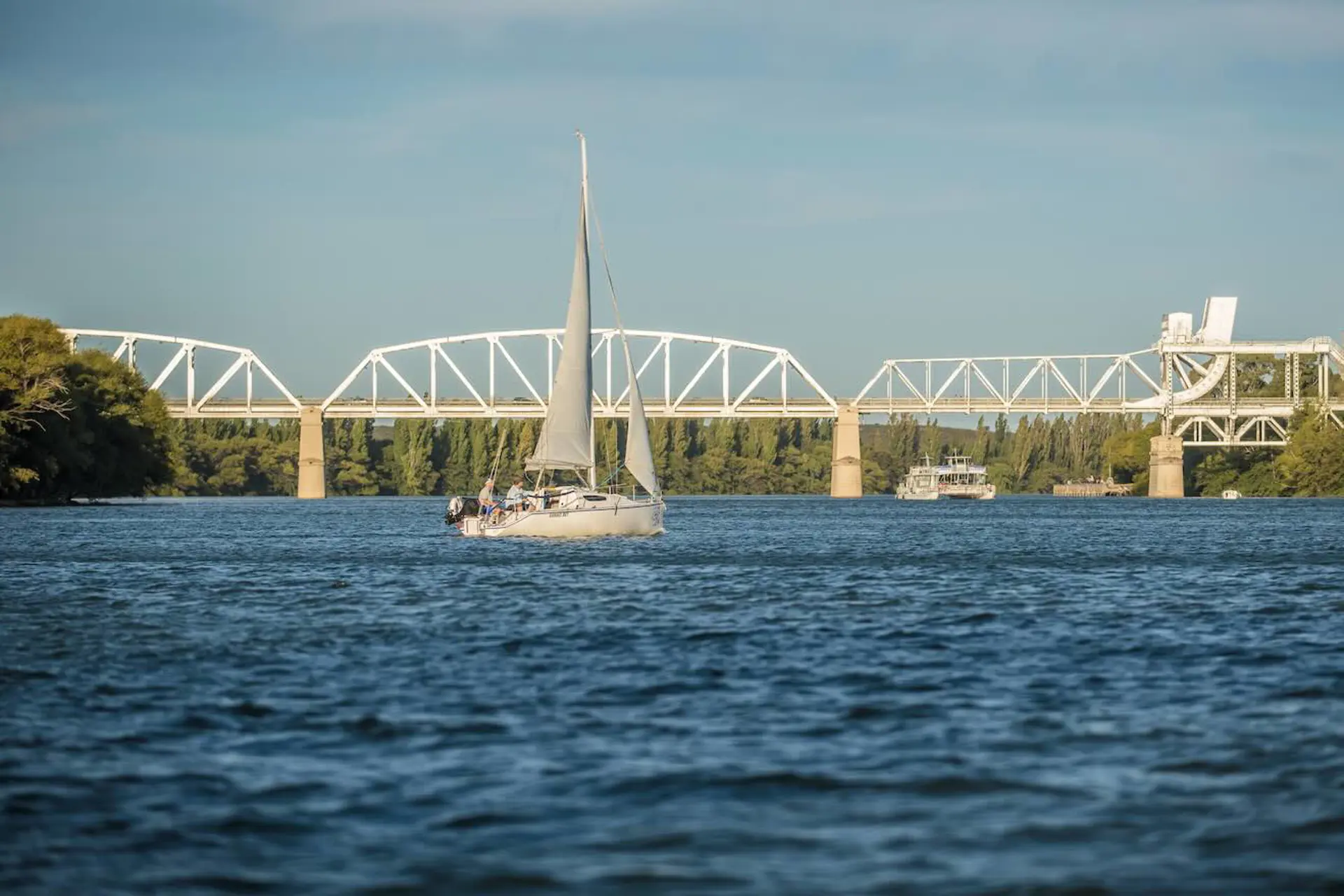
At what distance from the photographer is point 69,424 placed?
117562mm

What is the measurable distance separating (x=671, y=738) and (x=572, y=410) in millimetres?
52080

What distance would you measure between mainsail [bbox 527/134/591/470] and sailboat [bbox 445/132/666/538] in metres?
0.03

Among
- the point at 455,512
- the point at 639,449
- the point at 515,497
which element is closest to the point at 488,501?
the point at 515,497

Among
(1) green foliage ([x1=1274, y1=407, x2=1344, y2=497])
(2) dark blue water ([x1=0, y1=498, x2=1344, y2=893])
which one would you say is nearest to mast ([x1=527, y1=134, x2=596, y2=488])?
(2) dark blue water ([x1=0, y1=498, x2=1344, y2=893])

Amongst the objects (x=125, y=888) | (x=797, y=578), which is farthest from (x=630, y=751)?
(x=797, y=578)

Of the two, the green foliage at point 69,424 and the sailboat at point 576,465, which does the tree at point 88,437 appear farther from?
the sailboat at point 576,465

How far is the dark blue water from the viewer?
13.4 m

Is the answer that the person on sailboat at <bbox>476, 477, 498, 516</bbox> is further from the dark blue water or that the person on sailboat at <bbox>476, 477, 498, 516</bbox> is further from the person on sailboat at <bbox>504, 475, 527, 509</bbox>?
the dark blue water

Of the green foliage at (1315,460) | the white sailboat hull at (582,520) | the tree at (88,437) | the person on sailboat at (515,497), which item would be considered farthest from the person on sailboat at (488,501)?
the green foliage at (1315,460)

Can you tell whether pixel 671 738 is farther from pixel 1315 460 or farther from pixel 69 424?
pixel 1315 460

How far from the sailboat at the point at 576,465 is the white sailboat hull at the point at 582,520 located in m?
0.03

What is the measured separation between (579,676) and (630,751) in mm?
6381

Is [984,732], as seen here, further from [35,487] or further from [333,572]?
[35,487]

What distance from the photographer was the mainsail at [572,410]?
70062 millimetres
